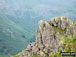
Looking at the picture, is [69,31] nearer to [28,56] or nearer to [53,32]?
[53,32]

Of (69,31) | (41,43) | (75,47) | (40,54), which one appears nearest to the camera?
(75,47)

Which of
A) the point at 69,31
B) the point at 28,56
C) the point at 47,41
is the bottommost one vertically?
the point at 28,56

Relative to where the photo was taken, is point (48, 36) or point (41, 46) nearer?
point (48, 36)

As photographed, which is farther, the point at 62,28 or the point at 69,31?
the point at 62,28

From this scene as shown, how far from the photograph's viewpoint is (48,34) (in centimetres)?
10469

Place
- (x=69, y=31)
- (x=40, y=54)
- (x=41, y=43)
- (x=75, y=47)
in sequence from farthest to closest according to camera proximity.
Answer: (x=41, y=43) → (x=40, y=54) → (x=69, y=31) → (x=75, y=47)

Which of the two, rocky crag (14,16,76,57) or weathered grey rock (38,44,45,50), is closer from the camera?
rocky crag (14,16,76,57)

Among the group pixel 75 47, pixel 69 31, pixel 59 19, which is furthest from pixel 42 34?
pixel 75 47

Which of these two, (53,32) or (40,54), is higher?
(53,32)

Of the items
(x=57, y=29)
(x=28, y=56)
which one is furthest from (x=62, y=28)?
(x=28, y=56)

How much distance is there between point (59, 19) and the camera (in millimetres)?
108125

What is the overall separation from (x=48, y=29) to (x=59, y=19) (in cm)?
799

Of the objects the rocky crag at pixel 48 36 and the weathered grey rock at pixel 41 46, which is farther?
the weathered grey rock at pixel 41 46

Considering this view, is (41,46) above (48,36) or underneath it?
underneath
